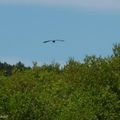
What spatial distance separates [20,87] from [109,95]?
31.0 meters

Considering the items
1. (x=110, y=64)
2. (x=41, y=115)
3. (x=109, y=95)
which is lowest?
(x=41, y=115)

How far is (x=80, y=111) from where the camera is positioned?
210ft

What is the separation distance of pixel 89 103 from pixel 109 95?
628cm

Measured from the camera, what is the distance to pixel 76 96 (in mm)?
72250

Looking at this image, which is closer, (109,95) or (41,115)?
(41,115)

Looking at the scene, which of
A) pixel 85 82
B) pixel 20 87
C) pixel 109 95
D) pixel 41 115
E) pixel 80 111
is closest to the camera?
pixel 41 115

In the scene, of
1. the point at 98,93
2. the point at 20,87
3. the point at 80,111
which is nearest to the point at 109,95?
the point at 98,93

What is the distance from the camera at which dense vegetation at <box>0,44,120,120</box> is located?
59219 millimetres

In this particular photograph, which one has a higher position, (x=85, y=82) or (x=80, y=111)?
(x=85, y=82)

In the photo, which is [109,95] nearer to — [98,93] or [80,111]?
[98,93]

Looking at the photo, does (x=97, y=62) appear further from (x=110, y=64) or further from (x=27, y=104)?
(x=27, y=104)

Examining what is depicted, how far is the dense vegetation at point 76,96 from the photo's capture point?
59219 millimetres

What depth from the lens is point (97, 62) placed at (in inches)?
3391

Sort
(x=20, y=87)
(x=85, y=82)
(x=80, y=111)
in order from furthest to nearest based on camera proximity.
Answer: (x=20, y=87)
(x=85, y=82)
(x=80, y=111)
